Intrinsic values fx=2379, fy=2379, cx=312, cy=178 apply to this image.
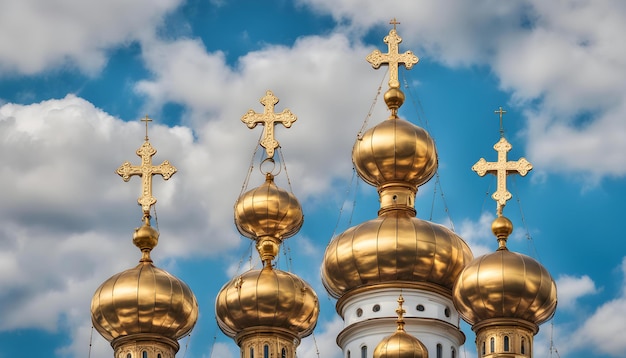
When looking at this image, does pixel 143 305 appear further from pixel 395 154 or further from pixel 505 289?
pixel 505 289

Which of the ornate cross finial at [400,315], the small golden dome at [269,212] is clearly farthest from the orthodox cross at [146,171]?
the ornate cross finial at [400,315]

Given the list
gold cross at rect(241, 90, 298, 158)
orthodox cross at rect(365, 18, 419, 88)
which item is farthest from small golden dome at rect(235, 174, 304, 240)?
orthodox cross at rect(365, 18, 419, 88)

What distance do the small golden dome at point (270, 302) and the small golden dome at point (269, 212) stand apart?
139 cm

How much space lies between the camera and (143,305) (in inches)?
1784

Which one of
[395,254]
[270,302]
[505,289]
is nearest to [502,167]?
[395,254]

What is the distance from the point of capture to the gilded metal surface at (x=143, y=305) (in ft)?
149

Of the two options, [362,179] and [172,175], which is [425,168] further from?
[172,175]

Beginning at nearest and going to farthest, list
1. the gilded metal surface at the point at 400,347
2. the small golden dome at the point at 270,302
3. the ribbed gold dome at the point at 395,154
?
the gilded metal surface at the point at 400,347 → the small golden dome at the point at 270,302 → the ribbed gold dome at the point at 395,154

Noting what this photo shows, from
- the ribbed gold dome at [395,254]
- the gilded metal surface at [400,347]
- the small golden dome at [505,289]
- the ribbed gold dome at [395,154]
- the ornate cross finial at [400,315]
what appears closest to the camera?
the gilded metal surface at [400,347]

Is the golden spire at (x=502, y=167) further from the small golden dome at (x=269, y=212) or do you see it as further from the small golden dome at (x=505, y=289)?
the small golden dome at (x=269, y=212)

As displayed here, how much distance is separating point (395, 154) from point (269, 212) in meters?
2.76

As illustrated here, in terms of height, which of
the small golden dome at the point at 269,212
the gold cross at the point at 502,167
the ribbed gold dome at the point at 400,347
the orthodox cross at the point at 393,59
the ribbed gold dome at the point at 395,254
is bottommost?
the ribbed gold dome at the point at 400,347

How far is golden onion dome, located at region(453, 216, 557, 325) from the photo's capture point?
44125 mm

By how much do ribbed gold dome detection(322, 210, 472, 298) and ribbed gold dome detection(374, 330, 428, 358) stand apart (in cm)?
285
